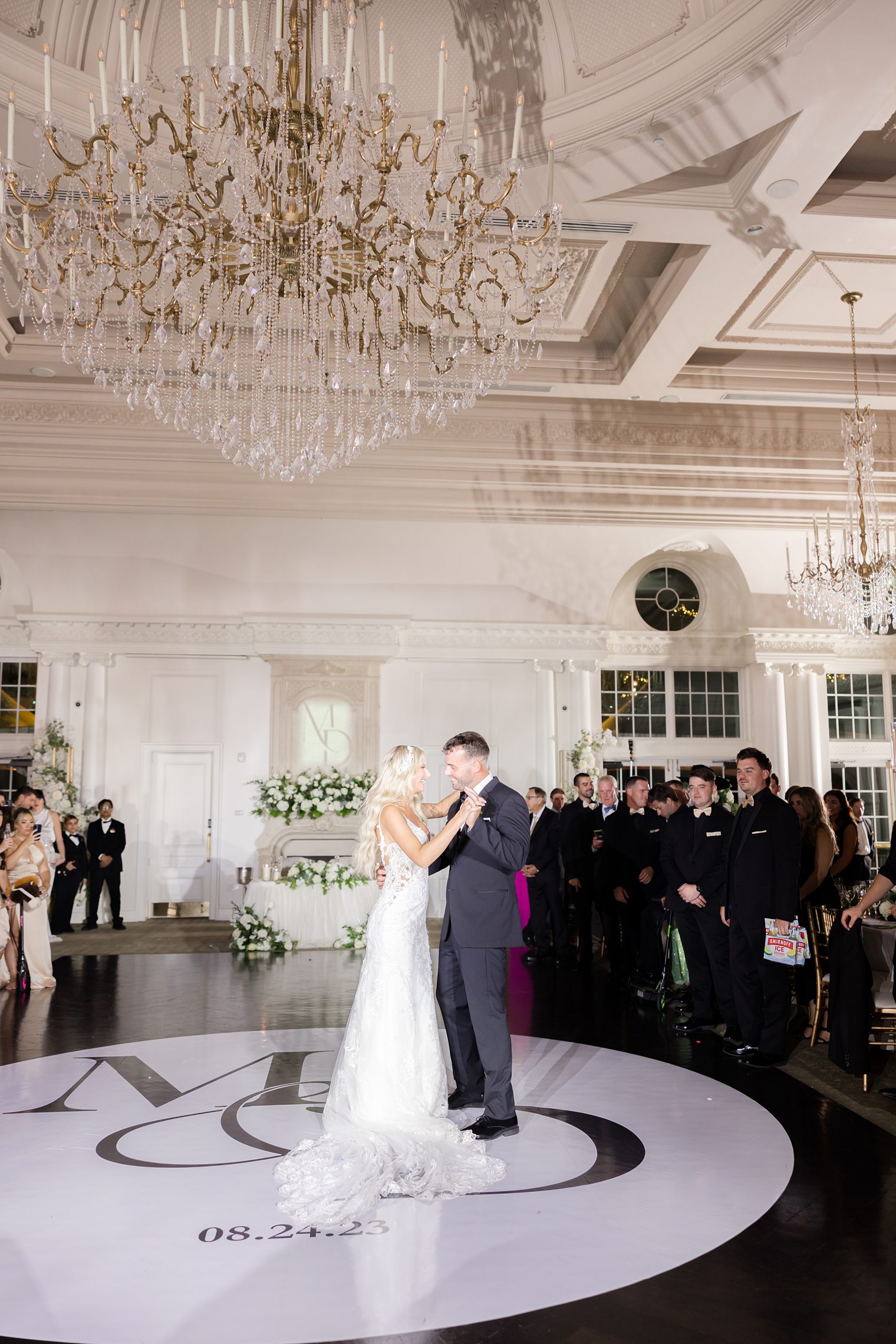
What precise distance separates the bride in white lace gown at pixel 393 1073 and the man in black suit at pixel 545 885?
554 cm

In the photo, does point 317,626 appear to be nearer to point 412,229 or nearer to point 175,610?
point 175,610

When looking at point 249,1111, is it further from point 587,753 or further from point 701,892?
point 587,753

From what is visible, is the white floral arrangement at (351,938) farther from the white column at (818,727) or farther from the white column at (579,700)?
the white column at (818,727)

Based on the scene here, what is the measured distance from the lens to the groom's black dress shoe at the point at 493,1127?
4.59m

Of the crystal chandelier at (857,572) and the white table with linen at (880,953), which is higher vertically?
the crystal chandelier at (857,572)

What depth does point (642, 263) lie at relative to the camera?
10.3 m

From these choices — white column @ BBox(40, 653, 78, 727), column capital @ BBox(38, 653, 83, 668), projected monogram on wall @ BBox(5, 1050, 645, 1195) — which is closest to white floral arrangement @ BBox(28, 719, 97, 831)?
white column @ BBox(40, 653, 78, 727)

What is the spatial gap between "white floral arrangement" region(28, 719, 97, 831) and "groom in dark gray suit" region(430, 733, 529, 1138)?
9.79 metres

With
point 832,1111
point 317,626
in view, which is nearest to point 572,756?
point 317,626

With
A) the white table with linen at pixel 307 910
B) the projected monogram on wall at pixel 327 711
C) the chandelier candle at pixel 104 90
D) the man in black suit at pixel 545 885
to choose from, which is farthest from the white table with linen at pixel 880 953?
the projected monogram on wall at pixel 327 711

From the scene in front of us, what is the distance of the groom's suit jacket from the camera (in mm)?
4633

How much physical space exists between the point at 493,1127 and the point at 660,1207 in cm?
98

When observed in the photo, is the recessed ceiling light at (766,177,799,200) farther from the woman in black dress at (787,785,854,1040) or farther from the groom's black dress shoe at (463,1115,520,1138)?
the groom's black dress shoe at (463,1115,520,1138)

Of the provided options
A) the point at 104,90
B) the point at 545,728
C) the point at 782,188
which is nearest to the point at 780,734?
the point at 545,728
